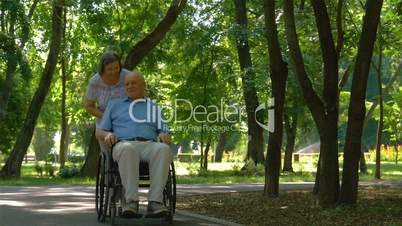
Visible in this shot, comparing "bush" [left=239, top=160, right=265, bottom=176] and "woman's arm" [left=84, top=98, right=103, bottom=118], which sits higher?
"woman's arm" [left=84, top=98, right=103, bottom=118]

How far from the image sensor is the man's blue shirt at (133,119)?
296 inches

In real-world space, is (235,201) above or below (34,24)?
below

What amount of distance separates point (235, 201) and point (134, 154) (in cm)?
484

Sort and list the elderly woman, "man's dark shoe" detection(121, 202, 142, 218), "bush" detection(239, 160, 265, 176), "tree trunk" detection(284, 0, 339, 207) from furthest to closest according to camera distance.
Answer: "bush" detection(239, 160, 265, 176) → "tree trunk" detection(284, 0, 339, 207) → the elderly woman → "man's dark shoe" detection(121, 202, 142, 218)

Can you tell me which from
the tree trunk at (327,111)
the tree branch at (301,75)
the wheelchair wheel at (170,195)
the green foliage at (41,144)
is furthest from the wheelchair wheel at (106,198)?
the green foliage at (41,144)

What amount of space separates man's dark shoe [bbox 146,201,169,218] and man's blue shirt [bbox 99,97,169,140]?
2.67ft

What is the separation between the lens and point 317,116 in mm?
10172

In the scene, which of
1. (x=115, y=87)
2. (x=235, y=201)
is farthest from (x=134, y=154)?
(x=235, y=201)

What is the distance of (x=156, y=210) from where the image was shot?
702cm

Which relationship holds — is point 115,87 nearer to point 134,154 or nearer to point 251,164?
Result: point 134,154

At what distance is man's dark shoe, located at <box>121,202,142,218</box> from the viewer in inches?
275

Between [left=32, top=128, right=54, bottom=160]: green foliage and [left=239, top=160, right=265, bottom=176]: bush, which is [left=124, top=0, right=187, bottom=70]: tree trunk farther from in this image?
[left=32, top=128, right=54, bottom=160]: green foliage

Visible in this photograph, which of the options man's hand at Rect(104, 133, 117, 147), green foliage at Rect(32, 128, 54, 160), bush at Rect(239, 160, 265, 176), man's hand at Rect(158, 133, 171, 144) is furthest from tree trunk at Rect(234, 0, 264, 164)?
green foliage at Rect(32, 128, 54, 160)

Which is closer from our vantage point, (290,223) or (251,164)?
(290,223)
